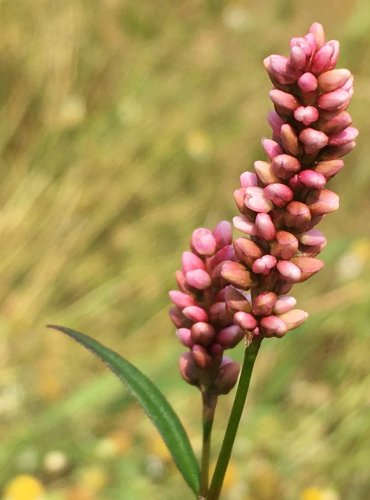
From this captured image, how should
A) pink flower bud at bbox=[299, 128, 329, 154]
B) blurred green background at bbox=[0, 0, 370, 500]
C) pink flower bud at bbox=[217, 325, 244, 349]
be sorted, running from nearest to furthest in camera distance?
pink flower bud at bbox=[299, 128, 329, 154]
pink flower bud at bbox=[217, 325, 244, 349]
blurred green background at bbox=[0, 0, 370, 500]

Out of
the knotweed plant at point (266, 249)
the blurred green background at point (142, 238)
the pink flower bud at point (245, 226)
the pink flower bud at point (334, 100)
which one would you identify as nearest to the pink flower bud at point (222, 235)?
the knotweed plant at point (266, 249)

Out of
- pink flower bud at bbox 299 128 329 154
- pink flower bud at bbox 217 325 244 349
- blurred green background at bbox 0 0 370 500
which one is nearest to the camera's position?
pink flower bud at bbox 299 128 329 154

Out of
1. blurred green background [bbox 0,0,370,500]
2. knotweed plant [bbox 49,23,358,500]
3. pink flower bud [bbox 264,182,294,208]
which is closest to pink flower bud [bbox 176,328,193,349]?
knotweed plant [bbox 49,23,358,500]

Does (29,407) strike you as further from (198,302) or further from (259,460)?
(198,302)

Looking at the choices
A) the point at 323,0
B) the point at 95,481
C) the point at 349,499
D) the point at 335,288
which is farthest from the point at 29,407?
the point at 323,0

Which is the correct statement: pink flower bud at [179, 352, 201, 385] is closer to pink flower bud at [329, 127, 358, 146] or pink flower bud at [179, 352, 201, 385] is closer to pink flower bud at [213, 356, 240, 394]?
pink flower bud at [213, 356, 240, 394]

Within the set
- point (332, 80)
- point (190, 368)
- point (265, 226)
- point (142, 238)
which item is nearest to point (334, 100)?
point (332, 80)

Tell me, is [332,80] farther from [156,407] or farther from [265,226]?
[156,407]
